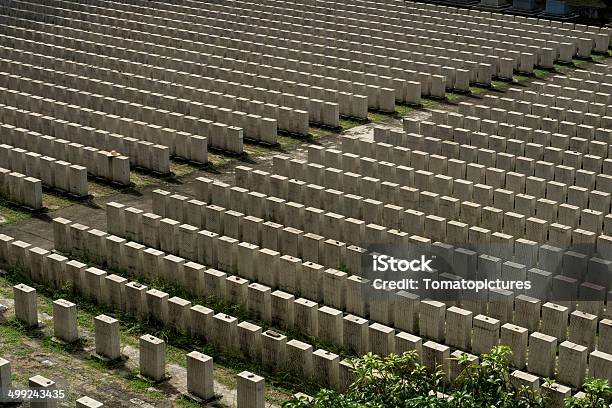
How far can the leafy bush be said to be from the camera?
14.4 metres

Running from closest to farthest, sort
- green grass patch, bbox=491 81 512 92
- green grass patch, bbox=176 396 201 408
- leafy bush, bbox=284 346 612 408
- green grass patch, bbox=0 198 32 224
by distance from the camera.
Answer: leafy bush, bbox=284 346 612 408, green grass patch, bbox=176 396 201 408, green grass patch, bbox=0 198 32 224, green grass patch, bbox=491 81 512 92

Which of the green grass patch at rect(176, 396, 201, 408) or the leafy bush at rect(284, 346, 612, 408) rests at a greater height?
the leafy bush at rect(284, 346, 612, 408)

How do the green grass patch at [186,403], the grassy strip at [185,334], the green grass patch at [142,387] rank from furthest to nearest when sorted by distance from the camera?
1. the grassy strip at [185,334]
2. the green grass patch at [142,387]
3. the green grass patch at [186,403]

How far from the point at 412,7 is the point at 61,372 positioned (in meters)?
37.1

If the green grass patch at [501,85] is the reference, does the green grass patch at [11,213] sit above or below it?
below

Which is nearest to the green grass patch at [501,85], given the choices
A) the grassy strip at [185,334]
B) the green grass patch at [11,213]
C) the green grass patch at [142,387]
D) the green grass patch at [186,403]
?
the green grass patch at [11,213]

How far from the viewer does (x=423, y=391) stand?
50.2ft

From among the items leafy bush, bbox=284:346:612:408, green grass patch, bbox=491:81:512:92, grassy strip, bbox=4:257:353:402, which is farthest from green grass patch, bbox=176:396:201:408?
green grass patch, bbox=491:81:512:92

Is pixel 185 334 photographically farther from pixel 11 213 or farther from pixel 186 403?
pixel 11 213

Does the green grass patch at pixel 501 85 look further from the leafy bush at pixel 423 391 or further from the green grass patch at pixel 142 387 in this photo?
the leafy bush at pixel 423 391

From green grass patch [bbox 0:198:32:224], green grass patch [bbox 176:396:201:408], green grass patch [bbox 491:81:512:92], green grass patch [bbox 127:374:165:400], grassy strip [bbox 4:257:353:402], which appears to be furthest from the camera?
green grass patch [bbox 491:81:512:92]

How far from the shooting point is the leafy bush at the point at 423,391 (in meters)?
14.4

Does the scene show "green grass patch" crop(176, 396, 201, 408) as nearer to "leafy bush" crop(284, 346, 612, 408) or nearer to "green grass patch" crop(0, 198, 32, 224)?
"leafy bush" crop(284, 346, 612, 408)

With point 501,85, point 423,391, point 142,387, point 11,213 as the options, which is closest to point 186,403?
point 142,387
